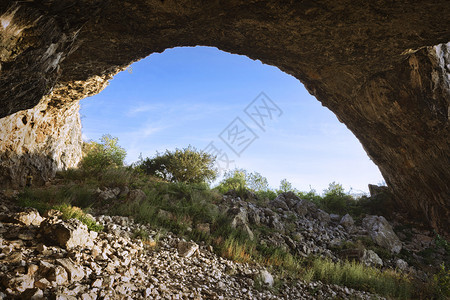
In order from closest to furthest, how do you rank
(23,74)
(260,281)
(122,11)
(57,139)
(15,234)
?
(15,234) < (23,74) < (260,281) < (122,11) < (57,139)

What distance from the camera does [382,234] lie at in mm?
10125

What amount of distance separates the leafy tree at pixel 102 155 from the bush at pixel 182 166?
4.10 ft

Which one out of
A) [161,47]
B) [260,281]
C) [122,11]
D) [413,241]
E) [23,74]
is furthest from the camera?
[413,241]

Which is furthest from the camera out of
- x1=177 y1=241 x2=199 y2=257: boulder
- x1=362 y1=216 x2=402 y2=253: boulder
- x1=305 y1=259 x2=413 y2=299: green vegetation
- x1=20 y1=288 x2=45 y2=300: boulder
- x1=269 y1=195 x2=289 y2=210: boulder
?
x1=269 y1=195 x2=289 y2=210: boulder

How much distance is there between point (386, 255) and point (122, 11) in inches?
453

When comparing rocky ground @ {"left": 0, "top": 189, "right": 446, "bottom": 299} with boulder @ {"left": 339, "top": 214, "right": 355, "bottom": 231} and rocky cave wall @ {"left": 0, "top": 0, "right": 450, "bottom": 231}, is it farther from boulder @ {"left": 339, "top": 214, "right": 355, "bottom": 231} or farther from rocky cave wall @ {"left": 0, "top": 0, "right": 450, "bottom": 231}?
boulder @ {"left": 339, "top": 214, "right": 355, "bottom": 231}

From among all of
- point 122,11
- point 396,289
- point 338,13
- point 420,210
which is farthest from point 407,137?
point 122,11

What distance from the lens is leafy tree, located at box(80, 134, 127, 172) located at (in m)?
11.6

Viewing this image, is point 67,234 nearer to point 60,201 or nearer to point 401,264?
point 60,201

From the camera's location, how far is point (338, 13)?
17.3 feet

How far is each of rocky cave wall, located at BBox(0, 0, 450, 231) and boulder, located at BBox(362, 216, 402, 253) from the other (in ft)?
7.08

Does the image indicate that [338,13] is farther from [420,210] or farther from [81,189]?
[420,210]

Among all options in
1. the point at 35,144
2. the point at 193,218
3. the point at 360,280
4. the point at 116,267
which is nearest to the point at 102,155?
the point at 35,144

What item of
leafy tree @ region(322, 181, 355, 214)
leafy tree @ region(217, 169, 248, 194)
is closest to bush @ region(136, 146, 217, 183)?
leafy tree @ region(217, 169, 248, 194)
